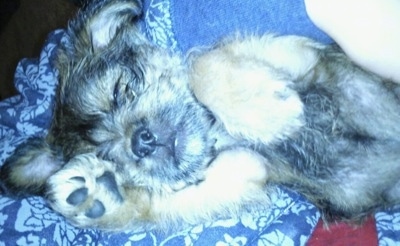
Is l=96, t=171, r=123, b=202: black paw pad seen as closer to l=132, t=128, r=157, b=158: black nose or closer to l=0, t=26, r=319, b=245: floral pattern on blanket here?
l=132, t=128, r=157, b=158: black nose

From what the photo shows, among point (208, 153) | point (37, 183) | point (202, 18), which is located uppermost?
point (202, 18)

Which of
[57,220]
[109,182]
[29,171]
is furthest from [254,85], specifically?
[57,220]

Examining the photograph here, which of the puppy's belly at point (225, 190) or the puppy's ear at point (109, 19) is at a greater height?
the puppy's ear at point (109, 19)

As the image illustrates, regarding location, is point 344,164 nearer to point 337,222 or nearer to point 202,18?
point 337,222

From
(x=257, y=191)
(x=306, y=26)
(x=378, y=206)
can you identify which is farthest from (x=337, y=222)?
(x=306, y=26)

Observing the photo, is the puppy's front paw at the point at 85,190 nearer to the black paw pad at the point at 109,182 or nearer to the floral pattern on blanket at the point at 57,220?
the black paw pad at the point at 109,182

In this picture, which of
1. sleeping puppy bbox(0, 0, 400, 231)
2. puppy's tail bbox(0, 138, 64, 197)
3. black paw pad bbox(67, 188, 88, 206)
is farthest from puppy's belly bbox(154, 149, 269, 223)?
puppy's tail bbox(0, 138, 64, 197)

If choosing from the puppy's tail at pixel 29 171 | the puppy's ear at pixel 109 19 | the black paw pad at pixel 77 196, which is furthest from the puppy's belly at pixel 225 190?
the puppy's ear at pixel 109 19
